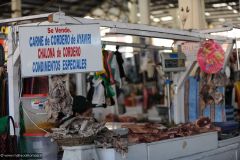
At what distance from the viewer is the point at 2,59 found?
18.0 feet

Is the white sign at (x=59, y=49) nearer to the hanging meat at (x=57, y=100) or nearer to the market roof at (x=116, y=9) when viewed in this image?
the hanging meat at (x=57, y=100)

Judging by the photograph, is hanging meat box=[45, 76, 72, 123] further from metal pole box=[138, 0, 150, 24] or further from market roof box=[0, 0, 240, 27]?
market roof box=[0, 0, 240, 27]

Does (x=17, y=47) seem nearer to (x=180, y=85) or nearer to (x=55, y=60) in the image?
(x=55, y=60)

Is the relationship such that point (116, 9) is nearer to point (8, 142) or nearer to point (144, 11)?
point (144, 11)

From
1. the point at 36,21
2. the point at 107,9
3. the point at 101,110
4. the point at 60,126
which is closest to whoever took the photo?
the point at 60,126

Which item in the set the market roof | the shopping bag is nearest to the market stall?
the shopping bag

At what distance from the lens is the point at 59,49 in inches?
178

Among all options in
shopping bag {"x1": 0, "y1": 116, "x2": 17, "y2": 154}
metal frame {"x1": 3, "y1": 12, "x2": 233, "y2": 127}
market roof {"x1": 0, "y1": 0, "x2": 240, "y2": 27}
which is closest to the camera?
metal frame {"x1": 3, "y1": 12, "x2": 233, "y2": 127}

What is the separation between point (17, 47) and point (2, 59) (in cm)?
75

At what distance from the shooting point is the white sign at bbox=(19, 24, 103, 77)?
4438mm

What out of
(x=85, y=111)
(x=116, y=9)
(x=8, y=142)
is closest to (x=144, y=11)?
(x=116, y=9)

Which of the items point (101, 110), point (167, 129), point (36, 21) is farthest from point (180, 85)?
point (36, 21)

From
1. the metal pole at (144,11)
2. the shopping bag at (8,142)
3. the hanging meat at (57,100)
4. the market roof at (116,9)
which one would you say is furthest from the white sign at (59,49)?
the market roof at (116,9)

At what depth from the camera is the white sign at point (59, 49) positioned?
444 cm
